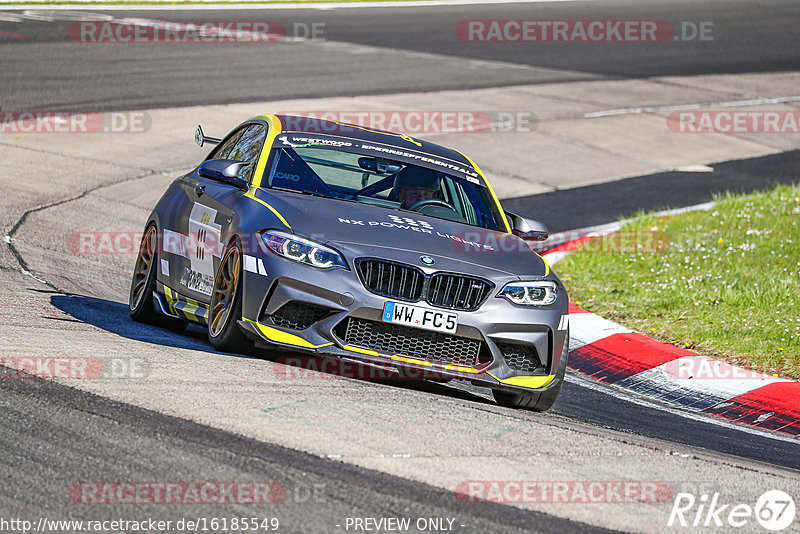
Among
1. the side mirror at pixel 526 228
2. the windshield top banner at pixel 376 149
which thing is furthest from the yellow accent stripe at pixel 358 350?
the side mirror at pixel 526 228

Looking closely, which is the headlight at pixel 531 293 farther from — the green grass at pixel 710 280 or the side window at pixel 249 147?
the green grass at pixel 710 280

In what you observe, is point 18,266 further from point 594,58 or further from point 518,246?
point 594,58

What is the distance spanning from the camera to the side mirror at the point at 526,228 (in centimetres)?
812

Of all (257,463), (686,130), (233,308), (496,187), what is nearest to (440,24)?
(686,130)

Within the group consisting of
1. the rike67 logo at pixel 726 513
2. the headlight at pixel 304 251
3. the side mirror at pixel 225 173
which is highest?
the side mirror at pixel 225 173

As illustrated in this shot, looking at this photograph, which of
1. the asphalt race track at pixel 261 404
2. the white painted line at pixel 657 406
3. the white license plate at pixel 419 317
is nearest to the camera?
the asphalt race track at pixel 261 404

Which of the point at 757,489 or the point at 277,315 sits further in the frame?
the point at 277,315

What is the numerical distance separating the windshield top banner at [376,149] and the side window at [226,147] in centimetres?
86

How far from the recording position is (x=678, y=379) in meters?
8.59

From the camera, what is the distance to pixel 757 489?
17.8ft

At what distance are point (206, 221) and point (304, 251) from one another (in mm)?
1262

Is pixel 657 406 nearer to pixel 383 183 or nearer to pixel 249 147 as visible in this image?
pixel 383 183

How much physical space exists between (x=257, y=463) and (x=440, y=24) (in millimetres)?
26509

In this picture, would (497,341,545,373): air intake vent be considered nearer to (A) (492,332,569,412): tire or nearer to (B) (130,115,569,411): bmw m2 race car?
(B) (130,115,569,411): bmw m2 race car
